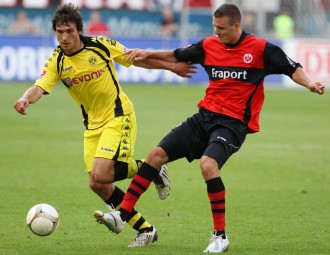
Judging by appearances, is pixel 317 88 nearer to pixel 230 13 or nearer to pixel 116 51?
pixel 230 13

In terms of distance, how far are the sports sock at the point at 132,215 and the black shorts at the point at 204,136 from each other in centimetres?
67

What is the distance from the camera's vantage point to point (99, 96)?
28.4 feet

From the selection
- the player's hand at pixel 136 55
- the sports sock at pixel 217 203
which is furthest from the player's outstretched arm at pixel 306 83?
the player's hand at pixel 136 55

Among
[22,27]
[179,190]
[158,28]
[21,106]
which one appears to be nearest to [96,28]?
[22,27]

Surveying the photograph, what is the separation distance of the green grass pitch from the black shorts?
34.5 inches

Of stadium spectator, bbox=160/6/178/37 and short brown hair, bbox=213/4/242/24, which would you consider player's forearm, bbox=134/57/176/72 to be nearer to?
short brown hair, bbox=213/4/242/24

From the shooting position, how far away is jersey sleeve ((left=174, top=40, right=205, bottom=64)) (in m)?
8.59

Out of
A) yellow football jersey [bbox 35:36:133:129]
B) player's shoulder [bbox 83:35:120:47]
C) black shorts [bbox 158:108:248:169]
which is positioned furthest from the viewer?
player's shoulder [bbox 83:35:120:47]

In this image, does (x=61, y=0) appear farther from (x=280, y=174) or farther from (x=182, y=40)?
(x=280, y=174)

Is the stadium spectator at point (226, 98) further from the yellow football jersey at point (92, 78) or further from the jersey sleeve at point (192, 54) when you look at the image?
the yellow football jersey at point (92, 78)

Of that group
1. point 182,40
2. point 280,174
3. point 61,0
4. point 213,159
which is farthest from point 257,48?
point 61,0

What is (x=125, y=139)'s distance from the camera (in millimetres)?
8586

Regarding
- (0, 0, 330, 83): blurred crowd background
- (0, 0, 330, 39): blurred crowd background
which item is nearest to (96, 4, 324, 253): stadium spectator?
(0, 0, 330, 83): blurred crowd background

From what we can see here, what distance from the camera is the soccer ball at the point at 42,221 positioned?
7.86 m
